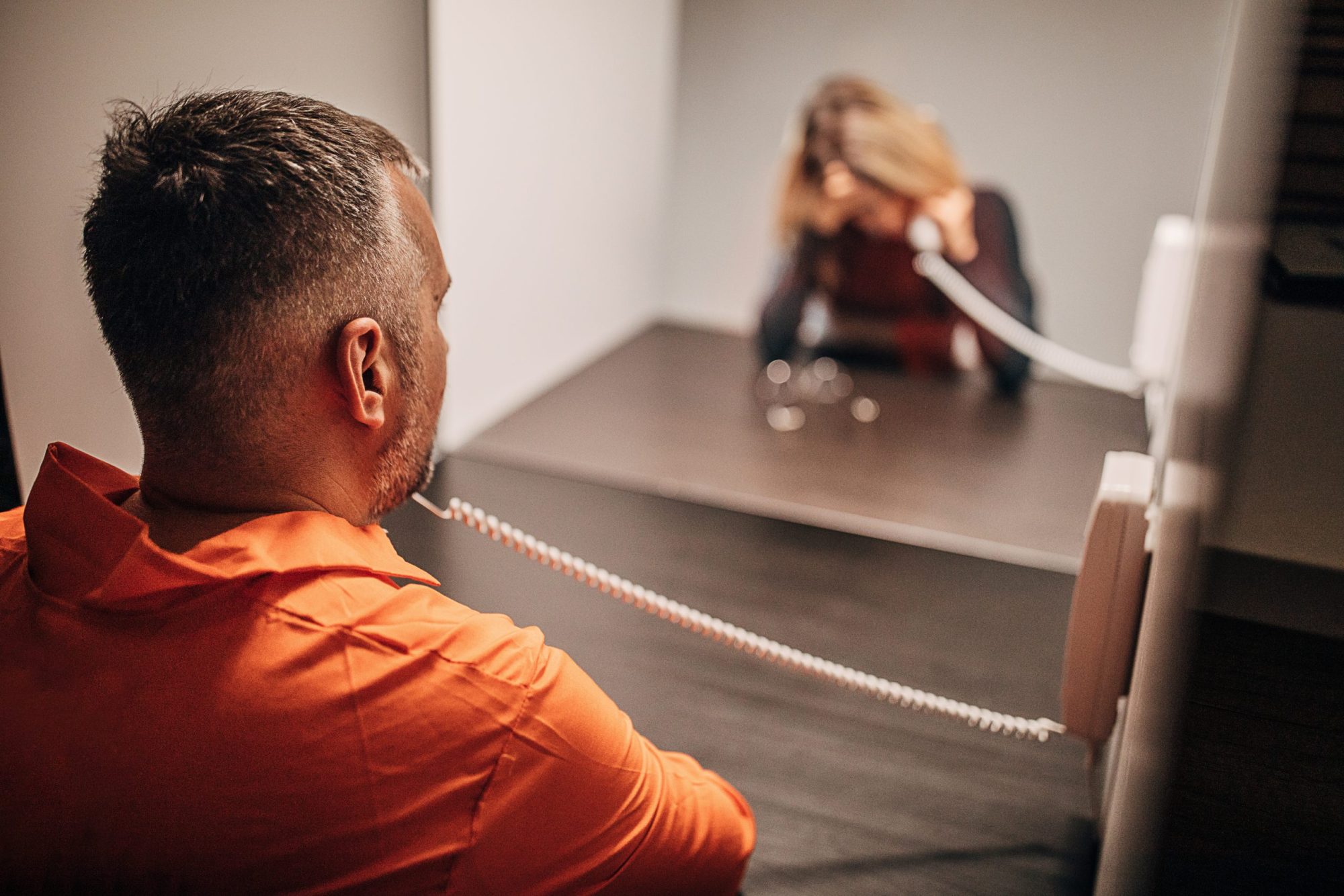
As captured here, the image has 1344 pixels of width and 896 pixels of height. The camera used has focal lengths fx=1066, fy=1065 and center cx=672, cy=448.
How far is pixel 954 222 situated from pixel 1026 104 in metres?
0.62

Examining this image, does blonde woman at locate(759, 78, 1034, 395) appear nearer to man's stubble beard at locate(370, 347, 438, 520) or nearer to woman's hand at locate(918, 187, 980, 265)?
woman's hand at locate(918, 187, 980, 265)

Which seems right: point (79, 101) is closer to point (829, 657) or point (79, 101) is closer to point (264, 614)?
point (264, 614)

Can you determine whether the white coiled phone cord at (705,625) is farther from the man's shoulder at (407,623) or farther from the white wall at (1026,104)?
the white wall at (1026,104)

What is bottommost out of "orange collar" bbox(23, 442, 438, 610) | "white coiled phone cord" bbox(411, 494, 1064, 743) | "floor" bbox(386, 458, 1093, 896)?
"floor" bbox(386, 458, 1093, 896)

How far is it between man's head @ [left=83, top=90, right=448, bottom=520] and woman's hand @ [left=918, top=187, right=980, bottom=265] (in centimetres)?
281

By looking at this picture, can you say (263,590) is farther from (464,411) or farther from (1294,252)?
(464,411)

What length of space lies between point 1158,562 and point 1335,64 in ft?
2.32

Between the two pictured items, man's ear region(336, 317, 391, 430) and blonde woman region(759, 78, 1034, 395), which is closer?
man's ear region(336, 317, 391, 430)

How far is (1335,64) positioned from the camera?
1.59 ft

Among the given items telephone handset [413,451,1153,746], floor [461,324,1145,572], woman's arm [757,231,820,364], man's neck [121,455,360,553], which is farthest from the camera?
woman's arm [757,231,820,364]

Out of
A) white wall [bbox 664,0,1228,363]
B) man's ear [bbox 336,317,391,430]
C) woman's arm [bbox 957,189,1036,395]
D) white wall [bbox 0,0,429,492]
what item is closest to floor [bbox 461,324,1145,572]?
woman's arm [bbox 957,189,1036,395]

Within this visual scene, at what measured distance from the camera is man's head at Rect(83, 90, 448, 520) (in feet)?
2.58

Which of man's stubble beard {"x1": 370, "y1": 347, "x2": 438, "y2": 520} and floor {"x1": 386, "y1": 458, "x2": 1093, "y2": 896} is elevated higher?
man's stubble beard {"x1": 370, "y1": 347, "x2": 438, "y2": 520}

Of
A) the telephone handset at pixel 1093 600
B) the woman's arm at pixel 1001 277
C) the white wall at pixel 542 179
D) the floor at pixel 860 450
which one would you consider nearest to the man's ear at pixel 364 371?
the telephone handset at pixel 1093 600
